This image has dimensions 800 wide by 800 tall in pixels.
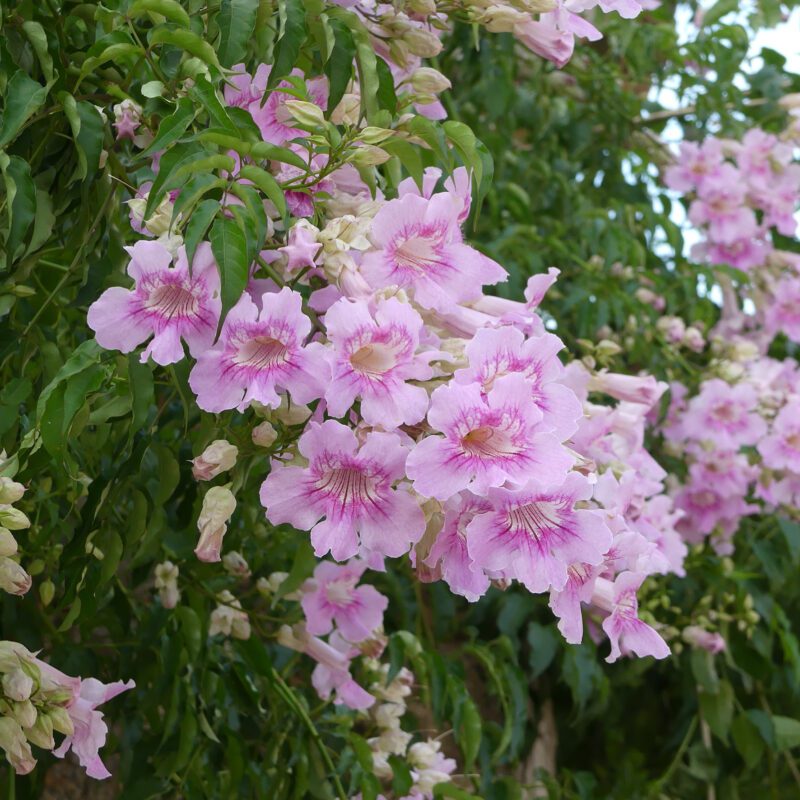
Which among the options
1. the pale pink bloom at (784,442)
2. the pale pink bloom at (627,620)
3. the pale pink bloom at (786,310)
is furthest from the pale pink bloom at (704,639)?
the pale pink bloom at (627,620)

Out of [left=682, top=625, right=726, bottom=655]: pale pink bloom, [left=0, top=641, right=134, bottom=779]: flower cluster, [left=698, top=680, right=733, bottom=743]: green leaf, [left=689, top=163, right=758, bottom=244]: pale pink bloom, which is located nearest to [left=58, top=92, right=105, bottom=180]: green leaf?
[left=0, top=641, right=134, bottom=779]: flower cluster

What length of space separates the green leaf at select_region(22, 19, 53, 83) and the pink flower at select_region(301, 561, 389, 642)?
785 millimetres

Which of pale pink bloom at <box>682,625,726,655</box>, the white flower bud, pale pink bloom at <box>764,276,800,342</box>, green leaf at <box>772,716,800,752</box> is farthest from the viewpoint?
pale pink bloom at <box>764,276,800,342</box>

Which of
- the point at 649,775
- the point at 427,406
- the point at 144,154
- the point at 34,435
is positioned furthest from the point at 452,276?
the point at 649,775

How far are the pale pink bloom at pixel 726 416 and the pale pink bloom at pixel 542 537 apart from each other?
5.46 ft

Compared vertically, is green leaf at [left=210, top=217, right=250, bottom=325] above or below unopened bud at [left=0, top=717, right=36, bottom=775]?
above

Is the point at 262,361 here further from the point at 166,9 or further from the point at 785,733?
the point at 785,733

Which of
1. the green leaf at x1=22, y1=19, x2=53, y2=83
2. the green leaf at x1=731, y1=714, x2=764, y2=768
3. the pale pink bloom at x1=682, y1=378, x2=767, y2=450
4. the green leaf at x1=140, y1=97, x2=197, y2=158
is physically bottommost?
the green leaf at x1=731, y1=714, x2=764, y2=768

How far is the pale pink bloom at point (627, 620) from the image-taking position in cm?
120

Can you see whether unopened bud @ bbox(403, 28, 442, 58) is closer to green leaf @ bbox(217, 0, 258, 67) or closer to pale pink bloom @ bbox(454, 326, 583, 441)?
green leaf @ bbox(217, 0, 258, 67)

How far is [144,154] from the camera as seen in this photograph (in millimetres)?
1152

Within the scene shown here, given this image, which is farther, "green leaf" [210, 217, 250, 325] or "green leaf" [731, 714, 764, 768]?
"green leaf" [731, 714, 764, 768]

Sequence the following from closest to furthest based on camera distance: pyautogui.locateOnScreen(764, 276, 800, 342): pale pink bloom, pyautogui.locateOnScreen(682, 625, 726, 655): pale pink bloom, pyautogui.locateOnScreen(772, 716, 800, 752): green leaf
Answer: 1. pyautogui.locateOnScreen(682, 625, 726, 655): pale pink bloom
2. pyautogui.locateOnScreen(772, 716, 800, 752): green leaf
3. pyautogui.locateOnScreen(764, 276, 800, 342): pale pink bloom

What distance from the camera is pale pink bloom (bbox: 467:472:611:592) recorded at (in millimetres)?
1043
